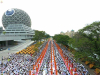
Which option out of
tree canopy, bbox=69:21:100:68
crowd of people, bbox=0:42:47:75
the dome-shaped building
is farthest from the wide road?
the dome-shaped building

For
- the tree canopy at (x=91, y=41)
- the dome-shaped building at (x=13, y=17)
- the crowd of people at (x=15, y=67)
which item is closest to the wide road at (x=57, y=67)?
the crowd of people at (x=15, y=67)

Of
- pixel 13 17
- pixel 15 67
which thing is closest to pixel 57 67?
pixel 15 67

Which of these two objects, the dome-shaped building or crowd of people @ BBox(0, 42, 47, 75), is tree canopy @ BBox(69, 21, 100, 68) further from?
the dome-shaped building

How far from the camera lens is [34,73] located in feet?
39.5

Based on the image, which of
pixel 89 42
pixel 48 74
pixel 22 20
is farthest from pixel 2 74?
pixel 22 20

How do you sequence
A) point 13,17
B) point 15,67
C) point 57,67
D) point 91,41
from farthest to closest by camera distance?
point 13,17 → point 57,67 → point 15,67 → point 91,41

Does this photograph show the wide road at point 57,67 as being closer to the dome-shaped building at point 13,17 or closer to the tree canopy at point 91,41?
the tree canopy at point 91,41

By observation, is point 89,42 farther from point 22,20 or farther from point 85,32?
point 22,20

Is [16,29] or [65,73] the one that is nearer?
[65,73]

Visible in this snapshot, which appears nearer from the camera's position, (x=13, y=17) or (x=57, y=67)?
(x=57, y=67)

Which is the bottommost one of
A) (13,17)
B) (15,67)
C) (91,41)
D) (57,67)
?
(57,67)

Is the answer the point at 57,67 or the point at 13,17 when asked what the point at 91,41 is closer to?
the point at 57,67

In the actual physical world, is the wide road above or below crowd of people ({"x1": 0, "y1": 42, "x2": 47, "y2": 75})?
below

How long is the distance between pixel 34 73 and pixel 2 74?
4120 millimetres
